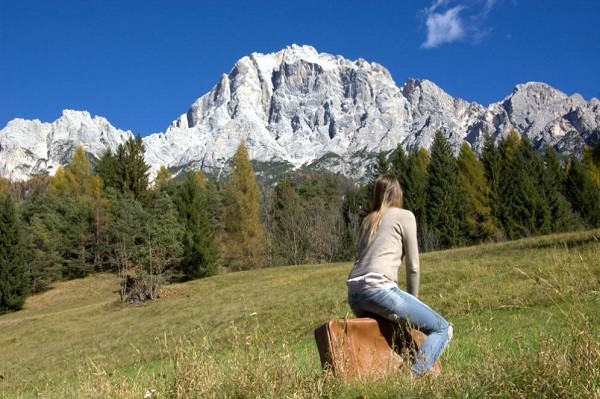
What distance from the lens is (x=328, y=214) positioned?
71250 mm

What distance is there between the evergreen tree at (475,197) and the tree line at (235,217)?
10 cm

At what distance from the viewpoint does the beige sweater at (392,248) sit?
4.64m

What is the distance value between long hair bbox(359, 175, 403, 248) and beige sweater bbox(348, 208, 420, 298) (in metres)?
0.10

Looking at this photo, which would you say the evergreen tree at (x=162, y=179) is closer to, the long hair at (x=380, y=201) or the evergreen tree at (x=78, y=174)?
the evergreen tree at (x=78, y=174)

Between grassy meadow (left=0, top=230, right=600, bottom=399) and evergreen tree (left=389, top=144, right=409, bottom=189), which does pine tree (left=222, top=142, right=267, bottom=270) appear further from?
evergreen tree (left=389, top=144, right=409, bottom=189)

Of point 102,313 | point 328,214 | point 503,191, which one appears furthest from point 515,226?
point 102,313

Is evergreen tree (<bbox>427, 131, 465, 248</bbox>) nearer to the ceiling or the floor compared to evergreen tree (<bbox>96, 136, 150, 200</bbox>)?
nearer to the floor

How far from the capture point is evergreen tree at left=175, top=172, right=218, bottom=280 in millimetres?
44062

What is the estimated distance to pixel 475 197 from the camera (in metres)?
51.7

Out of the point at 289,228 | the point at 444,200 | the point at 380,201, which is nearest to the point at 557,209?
the point at 444,200

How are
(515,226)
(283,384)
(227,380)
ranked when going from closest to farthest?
(283,384) → (227,380) → (515,226)

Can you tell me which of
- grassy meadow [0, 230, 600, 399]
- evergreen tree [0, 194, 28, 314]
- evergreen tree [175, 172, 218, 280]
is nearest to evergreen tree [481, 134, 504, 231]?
grassy meadow [0, 230, 600, 399]

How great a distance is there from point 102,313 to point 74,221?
27.3m

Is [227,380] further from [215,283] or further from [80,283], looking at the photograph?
[80,283]
